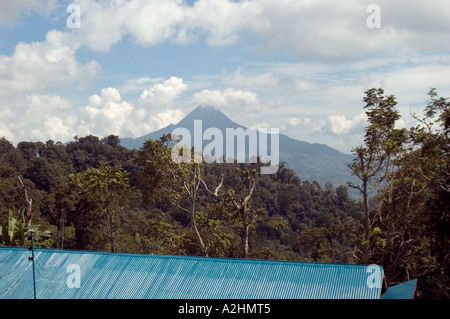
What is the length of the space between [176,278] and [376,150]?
Result: 8.68m

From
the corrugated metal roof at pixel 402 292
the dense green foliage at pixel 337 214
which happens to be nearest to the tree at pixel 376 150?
the dense green foliage at pixel 337 214

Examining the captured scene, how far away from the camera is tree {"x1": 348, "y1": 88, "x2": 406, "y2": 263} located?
621 inches

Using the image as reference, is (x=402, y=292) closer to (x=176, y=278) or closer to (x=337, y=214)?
(x=176, y=278)

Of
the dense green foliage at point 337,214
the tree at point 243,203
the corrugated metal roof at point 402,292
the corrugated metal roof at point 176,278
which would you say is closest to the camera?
the corrugated metal roof at point 176,278

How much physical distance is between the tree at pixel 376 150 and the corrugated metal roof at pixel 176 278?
215 inches

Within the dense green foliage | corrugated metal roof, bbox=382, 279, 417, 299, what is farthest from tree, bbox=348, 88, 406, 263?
corrugated metal roof, bbox=382, 279, 417, 299

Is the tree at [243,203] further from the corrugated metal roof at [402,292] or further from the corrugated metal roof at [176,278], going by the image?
the corrugated metal roof at [402,292]

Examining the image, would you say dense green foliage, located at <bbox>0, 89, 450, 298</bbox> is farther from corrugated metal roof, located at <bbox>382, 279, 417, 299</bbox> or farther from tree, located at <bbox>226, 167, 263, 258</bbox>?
corrugated metal roof, located at <bbox>382, 279, 417, 299</bbox>

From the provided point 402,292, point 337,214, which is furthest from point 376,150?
point 337,214

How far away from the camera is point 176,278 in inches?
479

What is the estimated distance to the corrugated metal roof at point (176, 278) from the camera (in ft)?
36.4

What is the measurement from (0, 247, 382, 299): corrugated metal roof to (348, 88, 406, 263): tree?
5.46 meters
